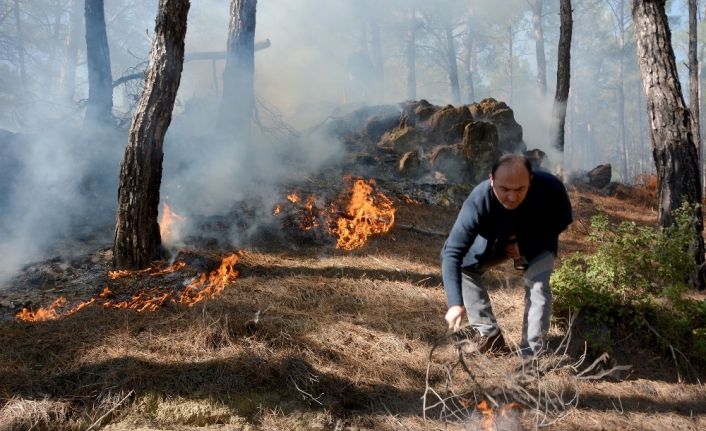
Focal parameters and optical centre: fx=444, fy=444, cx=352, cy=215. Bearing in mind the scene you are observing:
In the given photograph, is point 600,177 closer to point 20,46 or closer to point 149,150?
point 149,150

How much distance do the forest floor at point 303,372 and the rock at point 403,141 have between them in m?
6.64

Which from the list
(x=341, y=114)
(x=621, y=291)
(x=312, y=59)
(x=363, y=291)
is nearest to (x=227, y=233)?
(x=363, y=291)

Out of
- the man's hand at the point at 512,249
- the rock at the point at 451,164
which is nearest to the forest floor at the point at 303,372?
the man's hand at the point at 512,249

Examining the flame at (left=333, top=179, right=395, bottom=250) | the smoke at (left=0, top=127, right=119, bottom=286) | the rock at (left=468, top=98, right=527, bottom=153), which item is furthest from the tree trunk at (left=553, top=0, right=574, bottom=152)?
the smoke at (left=0, top=127, right=119, bottom=286)

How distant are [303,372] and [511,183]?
2.19 metres

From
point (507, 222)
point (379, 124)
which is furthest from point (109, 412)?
point (379, 124)

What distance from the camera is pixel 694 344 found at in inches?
153

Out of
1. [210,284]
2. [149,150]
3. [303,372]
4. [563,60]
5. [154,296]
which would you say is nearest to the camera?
[303,372]

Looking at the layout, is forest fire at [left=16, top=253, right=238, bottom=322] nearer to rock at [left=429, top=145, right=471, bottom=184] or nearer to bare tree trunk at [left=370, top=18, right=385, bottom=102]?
rock at [left=429, top=145, right=471, bottom=184]

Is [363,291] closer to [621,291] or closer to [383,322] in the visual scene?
[383,322]

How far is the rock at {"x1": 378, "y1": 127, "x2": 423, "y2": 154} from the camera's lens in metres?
11.6

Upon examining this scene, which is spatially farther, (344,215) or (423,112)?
(423,112)

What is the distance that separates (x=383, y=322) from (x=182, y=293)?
2.30 meters

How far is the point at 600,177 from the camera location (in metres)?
14.0
